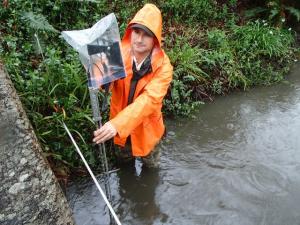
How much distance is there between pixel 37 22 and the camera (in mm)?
5812

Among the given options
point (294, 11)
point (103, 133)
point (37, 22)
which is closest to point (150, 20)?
point (103, 133)

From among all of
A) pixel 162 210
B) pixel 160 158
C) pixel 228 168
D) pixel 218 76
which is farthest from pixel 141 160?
pixel 218 76

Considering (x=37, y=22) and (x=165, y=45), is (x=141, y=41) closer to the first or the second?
(x=37, y=22)

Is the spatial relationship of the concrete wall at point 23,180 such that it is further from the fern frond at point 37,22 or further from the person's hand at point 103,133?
the fern frond at point 37,22

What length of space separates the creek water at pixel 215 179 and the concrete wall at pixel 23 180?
140 centimetres

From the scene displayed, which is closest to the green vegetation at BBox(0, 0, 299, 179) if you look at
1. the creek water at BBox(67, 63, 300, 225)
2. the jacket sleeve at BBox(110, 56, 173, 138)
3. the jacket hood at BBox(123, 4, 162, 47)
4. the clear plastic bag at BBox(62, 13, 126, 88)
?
the creek water at BBox(67, 63, 300, 225)

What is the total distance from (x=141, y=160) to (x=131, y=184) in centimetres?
36

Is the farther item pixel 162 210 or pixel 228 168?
pixel 228 168

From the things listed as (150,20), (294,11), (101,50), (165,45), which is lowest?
(165,45)

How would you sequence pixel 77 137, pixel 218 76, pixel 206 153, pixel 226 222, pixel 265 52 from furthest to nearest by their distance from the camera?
pixel 265 52 < pixel 218 76 < pixel 206 153 < pixel 77 137 < pixel 226 222

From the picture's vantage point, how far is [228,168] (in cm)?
505

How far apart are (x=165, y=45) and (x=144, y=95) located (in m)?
3.66

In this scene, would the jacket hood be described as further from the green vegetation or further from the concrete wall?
the green vegetation

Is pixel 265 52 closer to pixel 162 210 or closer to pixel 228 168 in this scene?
pixel 228 168
